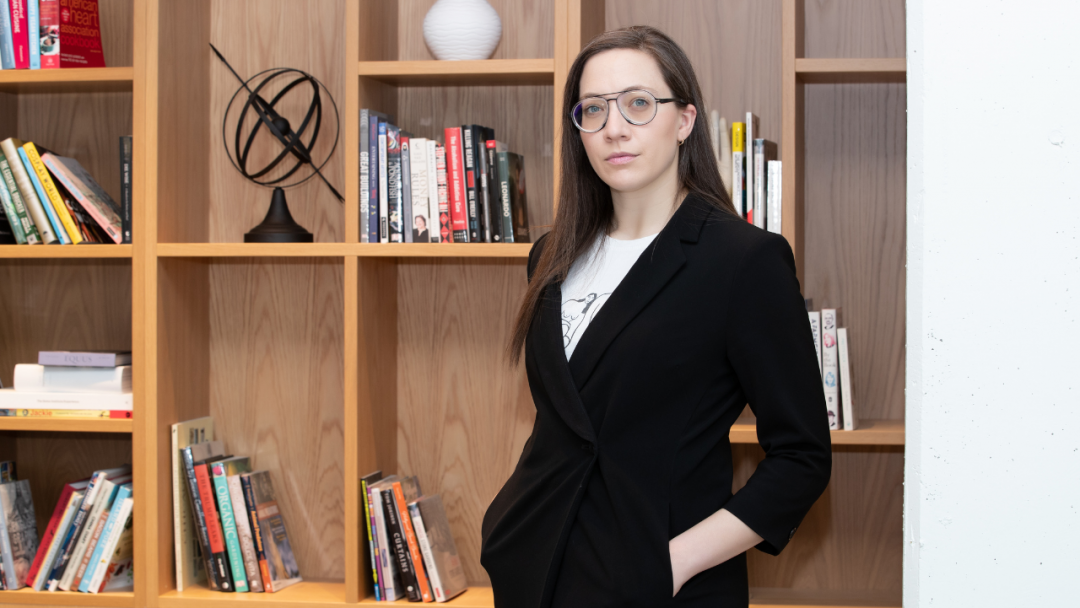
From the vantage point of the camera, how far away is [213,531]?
85.1 inches

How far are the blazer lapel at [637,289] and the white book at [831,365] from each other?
82 centimetres

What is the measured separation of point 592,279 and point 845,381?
87 cm

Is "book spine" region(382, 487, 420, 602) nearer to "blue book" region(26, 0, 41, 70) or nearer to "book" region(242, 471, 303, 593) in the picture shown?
"book" region(242, 471, 303, 593)

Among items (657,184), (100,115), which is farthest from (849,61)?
(100,115)

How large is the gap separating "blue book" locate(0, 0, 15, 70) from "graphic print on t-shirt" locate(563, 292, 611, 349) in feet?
5.71

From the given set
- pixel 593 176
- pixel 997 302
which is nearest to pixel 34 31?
pixel 593 176

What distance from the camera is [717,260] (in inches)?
47.4

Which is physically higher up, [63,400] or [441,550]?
[63,400]

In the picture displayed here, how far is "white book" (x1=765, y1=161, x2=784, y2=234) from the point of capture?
1.92 metres

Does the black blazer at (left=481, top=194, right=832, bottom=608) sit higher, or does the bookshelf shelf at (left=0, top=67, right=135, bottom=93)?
the bookshelf shelf at (left=0, top=67, right=135, bottom=93)

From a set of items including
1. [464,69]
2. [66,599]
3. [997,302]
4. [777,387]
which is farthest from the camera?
[66,599]

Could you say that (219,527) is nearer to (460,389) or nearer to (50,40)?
(460,389)

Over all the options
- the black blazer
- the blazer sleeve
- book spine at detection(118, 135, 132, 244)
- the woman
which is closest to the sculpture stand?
book spine at detection(118, 135, 132, 244)

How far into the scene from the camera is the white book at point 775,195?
75.8 inches
